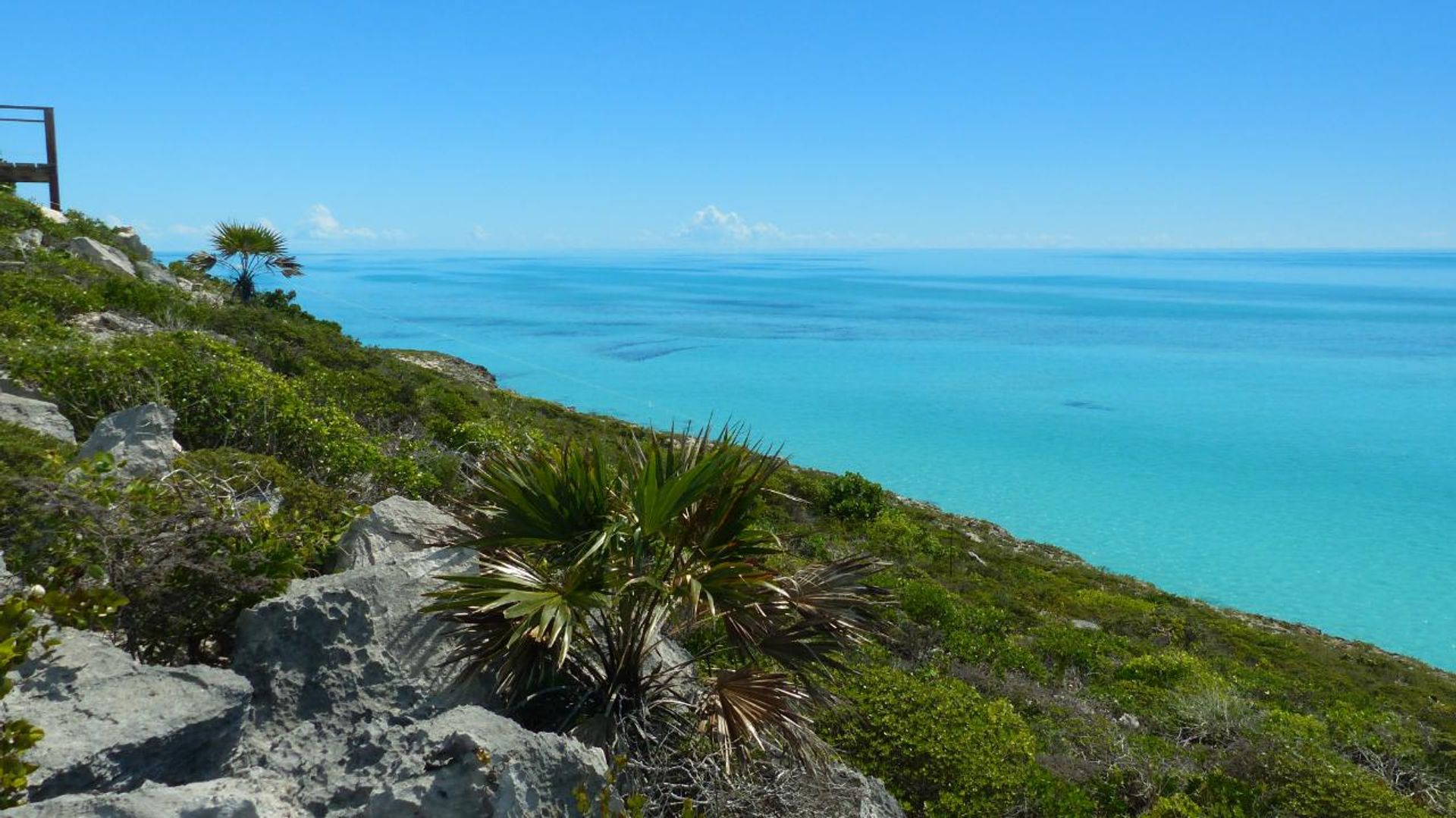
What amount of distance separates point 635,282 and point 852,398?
404ft

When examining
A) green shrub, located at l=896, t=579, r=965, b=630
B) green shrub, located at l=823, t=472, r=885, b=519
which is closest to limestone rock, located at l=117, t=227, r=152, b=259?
green shrub, located at l=823, t=472, r=885, b=519

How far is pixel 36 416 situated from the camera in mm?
7730

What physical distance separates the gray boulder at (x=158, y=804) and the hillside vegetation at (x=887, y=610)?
4.31 ft

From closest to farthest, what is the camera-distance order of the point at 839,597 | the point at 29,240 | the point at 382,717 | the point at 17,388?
the point at 382,717 < the point at 839,597 < the point at 17,388 < the point at 29,240

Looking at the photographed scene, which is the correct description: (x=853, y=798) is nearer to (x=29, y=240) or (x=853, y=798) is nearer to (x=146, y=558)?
(x=146, y=558)

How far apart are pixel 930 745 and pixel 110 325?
542 inches

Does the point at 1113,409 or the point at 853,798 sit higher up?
the point at 853,798

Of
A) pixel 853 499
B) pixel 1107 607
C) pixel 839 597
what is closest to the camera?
pixel 839 597

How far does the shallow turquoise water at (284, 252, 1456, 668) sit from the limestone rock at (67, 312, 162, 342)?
17597 millimetres

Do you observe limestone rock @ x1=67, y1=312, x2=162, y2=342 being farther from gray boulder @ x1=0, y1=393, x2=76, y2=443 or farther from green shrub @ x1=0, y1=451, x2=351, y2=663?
green shrub @ x1=0, y1=451, x2=351, y2=663


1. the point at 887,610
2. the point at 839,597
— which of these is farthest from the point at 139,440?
the point at 887,610

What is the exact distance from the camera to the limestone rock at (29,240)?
16703 mm

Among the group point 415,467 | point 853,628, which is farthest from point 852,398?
point 853,628

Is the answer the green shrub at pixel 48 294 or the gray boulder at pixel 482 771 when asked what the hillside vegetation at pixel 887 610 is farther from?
the gray boulder at pixel 482 771
